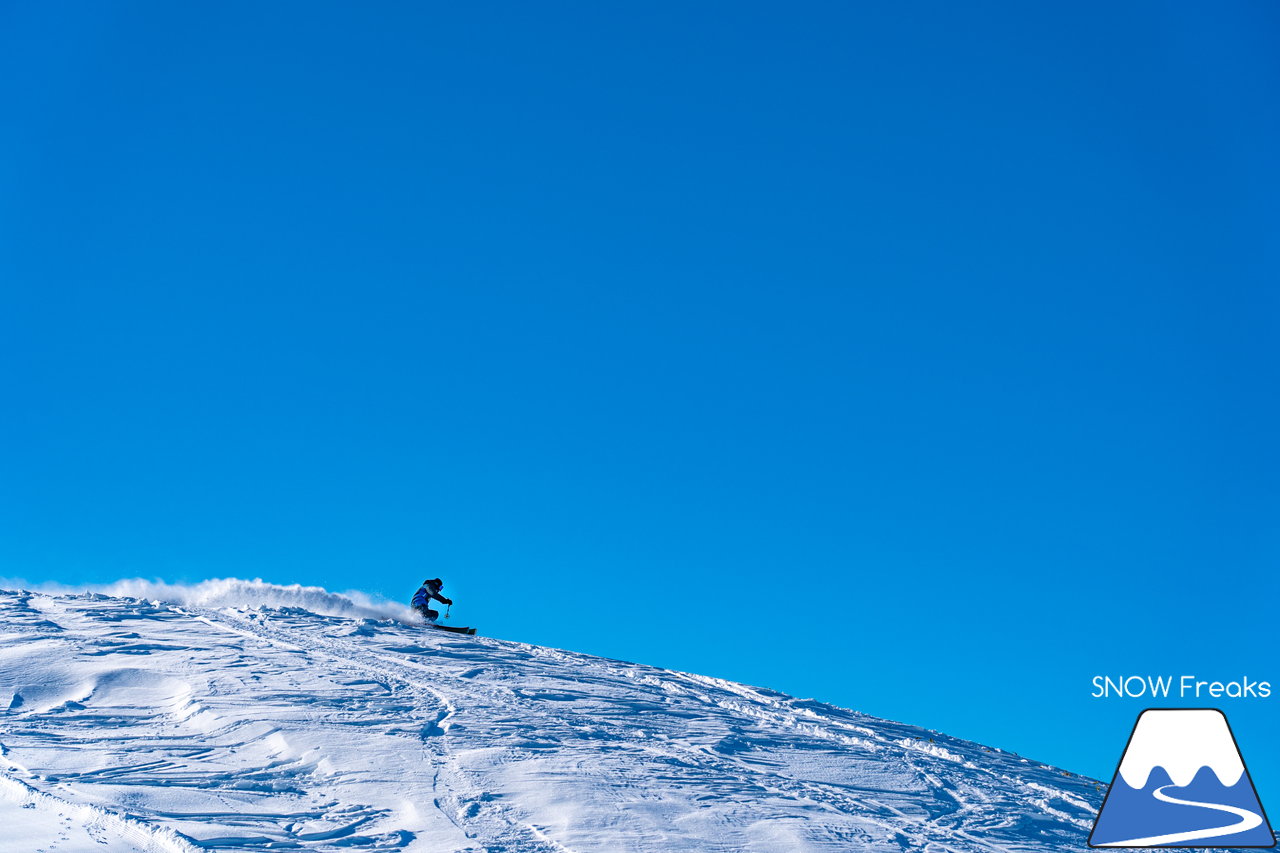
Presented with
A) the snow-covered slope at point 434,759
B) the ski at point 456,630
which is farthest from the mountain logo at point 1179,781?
the ski at point 456,630

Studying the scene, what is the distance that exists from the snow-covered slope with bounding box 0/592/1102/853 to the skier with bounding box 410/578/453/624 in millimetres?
3653

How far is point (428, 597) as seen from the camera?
2294 cm

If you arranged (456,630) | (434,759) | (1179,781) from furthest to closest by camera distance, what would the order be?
(456,630)
(434,759)
(1179,781)

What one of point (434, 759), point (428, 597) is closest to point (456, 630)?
point (428, 597)

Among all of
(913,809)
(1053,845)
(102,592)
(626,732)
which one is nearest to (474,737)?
(626,732)

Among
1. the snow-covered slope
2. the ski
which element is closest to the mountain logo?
the snow-covered slope

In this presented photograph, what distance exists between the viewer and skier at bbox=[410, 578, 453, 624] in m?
22.9

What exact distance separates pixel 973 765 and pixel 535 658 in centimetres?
776

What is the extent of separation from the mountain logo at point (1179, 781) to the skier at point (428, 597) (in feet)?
50.4

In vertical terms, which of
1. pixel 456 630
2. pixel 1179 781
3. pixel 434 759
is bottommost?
pixel 1179 781

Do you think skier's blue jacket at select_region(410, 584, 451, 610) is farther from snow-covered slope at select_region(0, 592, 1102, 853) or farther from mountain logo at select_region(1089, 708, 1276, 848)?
mountain logo at select_region(1089, 708, 1276, 848)

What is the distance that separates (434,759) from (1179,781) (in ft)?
23.6

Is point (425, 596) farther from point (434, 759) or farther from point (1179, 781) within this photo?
point (1179, 781)

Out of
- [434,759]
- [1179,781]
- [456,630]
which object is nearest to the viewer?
[1179,781]
